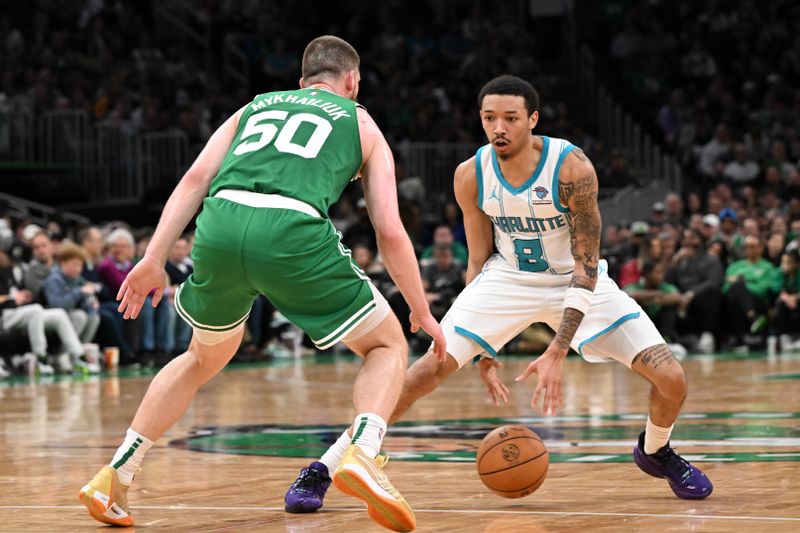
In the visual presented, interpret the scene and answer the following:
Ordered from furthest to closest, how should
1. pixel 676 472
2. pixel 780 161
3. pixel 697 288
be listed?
pixel 780 161 < pixel 697 288 < pixel 676 472

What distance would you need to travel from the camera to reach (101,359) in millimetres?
17438

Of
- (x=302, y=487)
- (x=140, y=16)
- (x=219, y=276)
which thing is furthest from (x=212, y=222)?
(x=140, y=16)

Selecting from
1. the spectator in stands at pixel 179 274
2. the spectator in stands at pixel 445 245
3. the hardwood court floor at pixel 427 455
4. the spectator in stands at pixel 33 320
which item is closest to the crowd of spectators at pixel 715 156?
the spectator in stands at pixel 445 245

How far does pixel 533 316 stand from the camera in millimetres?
6914

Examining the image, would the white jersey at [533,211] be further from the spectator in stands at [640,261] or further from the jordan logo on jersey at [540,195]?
the spectator in stands at [640,261]

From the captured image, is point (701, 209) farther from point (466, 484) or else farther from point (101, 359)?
point (466, 484)

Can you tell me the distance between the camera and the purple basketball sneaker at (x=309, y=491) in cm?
600

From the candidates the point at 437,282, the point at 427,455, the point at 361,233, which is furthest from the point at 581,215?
the point at 361,233

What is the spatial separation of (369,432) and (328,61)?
5.28 feet

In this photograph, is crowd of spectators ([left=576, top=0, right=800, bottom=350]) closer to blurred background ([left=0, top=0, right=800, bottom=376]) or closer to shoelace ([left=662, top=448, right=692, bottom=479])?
blurred background ([left=0, top=0, right=800, bottom=376])

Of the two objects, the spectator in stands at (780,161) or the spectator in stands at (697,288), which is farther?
the spectator in stands at (780,161)

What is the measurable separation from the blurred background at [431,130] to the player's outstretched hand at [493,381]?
32.6 ft

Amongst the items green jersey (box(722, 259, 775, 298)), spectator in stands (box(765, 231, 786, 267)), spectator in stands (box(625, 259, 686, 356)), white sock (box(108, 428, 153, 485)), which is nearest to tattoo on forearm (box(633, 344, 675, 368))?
white sock (box(108, 428, 153, 485))

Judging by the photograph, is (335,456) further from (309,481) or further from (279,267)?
(279,267)
